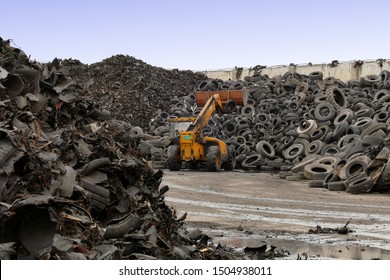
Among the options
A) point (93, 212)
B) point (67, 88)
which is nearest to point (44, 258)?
point (93, 212)

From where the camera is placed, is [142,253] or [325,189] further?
[325,189]

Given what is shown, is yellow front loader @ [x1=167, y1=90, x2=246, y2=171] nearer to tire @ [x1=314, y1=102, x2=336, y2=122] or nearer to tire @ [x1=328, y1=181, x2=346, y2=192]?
tire @ [x1=314, y1=102, x2=336, y2=122]

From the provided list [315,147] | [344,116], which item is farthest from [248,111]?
[315,147]

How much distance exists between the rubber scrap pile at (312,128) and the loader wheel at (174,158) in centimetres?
268

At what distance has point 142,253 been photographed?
6.91 m

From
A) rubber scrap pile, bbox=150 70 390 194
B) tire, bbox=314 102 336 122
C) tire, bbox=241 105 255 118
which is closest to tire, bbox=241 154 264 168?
rubber scrap pile, bbox=150 70 390 194

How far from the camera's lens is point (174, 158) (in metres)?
23.2

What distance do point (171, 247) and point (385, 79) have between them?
29974mm

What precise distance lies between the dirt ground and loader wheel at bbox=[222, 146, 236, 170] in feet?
9.86

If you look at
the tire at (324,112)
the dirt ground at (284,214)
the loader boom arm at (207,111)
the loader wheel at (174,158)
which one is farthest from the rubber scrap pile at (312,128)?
the loader wheel at (174,158)

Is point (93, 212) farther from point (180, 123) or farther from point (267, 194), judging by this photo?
point (180, 123)

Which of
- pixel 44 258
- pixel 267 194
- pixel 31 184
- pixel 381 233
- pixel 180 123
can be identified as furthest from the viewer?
pixel 180 123

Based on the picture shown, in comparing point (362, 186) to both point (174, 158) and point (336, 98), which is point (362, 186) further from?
point (336, 98)

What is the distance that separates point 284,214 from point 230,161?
428 inches
